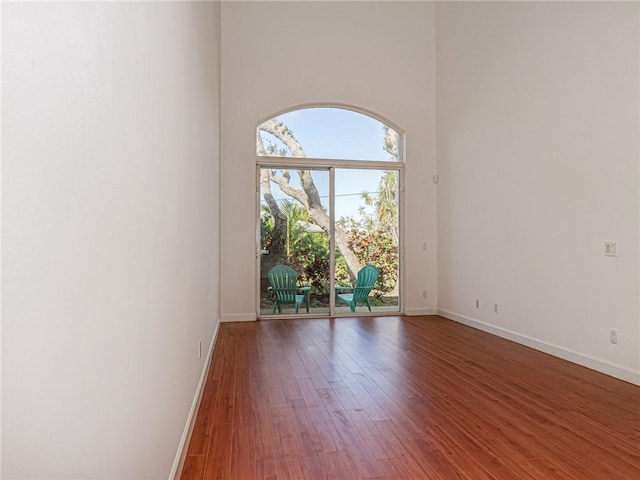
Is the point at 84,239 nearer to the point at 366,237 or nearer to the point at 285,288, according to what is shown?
the point at 285,288

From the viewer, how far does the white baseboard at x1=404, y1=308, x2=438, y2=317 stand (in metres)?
6.44

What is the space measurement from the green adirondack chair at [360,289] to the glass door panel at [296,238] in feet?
0.78

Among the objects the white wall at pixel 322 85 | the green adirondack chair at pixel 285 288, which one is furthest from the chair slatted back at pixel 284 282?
the white wall at pixel 322 85

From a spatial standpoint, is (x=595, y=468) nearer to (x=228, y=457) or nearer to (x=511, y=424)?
(x=511, y=424)

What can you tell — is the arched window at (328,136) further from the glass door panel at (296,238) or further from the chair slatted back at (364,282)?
the chair slatted back at (364,282)

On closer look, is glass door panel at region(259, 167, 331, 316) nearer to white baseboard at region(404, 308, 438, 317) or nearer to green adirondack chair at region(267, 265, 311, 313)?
green adirondack chair at region(267, 265, 311, 313)

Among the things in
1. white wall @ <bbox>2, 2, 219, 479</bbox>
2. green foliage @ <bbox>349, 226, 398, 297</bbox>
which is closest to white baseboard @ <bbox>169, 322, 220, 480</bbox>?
white wall @ <bbox>2, 2, 219, 479</bbox>

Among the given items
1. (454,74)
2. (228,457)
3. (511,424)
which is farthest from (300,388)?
(454,74)

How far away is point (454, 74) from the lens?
6.00m

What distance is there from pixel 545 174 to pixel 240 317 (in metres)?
4.27

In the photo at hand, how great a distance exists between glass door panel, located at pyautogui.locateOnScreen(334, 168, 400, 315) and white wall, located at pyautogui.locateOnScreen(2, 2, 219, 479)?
485cm

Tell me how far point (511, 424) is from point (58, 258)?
2.65m

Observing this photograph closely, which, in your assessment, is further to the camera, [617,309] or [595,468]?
[617,309]

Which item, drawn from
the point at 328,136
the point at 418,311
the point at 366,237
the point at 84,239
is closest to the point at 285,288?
the point at 366,237
